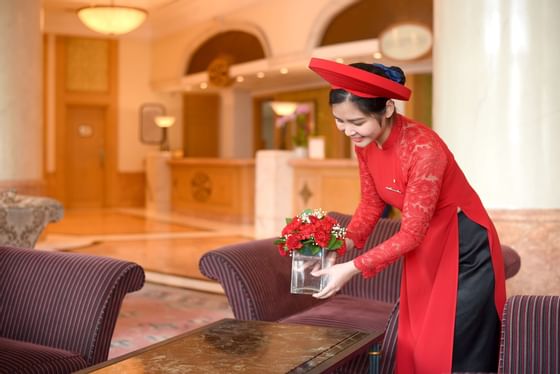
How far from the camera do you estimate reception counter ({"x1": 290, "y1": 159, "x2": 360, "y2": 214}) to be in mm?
8992

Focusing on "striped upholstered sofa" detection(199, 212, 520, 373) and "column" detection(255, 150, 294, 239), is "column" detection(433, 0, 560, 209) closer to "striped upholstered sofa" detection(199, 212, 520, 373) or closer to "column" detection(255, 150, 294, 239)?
"striped upholstered sofa" detection(199, 212, 520, 373)

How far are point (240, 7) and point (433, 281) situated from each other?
10.1 m

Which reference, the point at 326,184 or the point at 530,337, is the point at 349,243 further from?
the point at 326,184

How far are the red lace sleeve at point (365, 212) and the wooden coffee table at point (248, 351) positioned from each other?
1.11 ft

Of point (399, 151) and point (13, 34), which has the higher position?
point (13, 34)

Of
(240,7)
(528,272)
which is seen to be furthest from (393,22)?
(528,272)

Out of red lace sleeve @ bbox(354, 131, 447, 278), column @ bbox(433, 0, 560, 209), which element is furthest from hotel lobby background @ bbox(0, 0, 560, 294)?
red lace sleeve @ bbox(354, 131, 447, 278)

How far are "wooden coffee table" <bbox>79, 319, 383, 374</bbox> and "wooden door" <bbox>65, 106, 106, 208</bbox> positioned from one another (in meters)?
12.2

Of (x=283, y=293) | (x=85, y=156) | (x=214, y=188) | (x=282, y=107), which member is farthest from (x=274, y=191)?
(x=283, y=293)

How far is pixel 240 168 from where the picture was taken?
11.7m

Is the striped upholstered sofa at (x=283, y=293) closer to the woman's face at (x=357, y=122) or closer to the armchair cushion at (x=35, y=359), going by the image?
the armchair cushion at (x=35, y=359)

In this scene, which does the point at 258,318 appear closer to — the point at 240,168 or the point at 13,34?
the point at 13,34

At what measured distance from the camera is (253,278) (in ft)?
10.3

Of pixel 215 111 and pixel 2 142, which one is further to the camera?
pixel 215 111
